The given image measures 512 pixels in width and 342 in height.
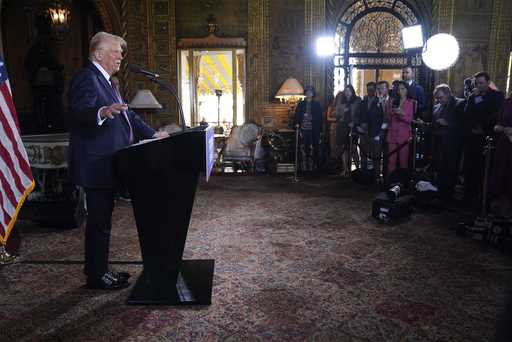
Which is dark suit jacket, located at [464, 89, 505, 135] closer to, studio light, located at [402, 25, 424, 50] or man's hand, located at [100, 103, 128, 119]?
studio light, located at [402, 25, 424, 50]

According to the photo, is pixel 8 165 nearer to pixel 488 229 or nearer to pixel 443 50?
pixel 488 229

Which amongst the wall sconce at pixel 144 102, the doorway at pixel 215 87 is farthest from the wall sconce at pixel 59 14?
the doorway at pixel 215 87

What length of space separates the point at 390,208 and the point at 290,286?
7.13ft

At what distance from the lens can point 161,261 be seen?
304cm

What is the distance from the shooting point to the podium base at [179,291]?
2.89 metres

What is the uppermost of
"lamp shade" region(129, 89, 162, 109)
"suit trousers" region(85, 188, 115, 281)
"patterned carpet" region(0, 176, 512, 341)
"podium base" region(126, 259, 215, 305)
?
"lamp shade" region(129, 89, 162, 109)

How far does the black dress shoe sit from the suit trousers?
0.10 feet

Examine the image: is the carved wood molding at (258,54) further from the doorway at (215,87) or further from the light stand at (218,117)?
the light stand at (218,117)

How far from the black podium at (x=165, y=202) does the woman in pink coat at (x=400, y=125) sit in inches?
163

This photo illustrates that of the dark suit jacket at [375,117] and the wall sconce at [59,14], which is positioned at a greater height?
the wall sconce at [59,14]

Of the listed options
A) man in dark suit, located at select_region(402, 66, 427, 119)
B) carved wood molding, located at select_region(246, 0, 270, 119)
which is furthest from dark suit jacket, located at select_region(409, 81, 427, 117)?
carved wood molding, located at select_region(246, 0, 270, 119)

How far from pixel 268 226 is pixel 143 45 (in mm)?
5811

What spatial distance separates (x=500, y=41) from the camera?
887 centimetres

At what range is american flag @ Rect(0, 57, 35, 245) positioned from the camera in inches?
133
